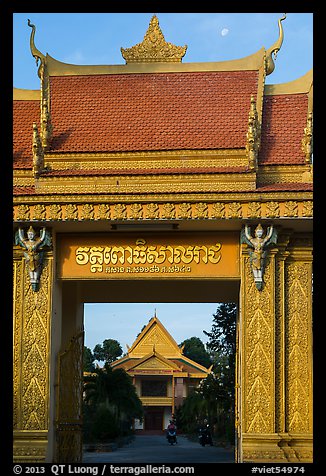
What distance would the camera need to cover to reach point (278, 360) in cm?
1320

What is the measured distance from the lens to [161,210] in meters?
13.2

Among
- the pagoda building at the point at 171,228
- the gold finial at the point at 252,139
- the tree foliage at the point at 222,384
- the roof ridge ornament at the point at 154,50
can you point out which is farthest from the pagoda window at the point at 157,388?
the gold finial at the point at 252,139

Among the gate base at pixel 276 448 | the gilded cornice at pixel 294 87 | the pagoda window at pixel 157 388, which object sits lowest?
the pagoda window at pixel 157 388

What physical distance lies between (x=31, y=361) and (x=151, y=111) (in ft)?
17.5

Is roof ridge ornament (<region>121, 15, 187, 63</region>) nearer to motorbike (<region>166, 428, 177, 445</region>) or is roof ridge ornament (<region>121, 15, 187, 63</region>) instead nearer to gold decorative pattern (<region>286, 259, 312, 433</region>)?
gold decorative pattern (<region>286, 259, 312, 433</region>)

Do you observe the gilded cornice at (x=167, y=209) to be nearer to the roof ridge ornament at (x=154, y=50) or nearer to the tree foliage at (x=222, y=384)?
the roof ridge ornament at (x=154, y=50)

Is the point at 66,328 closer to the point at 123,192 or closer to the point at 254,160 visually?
the point at 123,192

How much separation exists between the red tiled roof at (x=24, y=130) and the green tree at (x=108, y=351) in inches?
2036

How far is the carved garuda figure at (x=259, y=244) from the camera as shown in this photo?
519 inches

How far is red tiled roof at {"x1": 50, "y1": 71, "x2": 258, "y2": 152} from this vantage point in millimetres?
14883

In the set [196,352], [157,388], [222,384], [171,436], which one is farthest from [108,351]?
[222,384]

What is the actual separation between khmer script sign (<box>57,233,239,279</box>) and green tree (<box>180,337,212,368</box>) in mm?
54214

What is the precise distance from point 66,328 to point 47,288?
2012 mm
